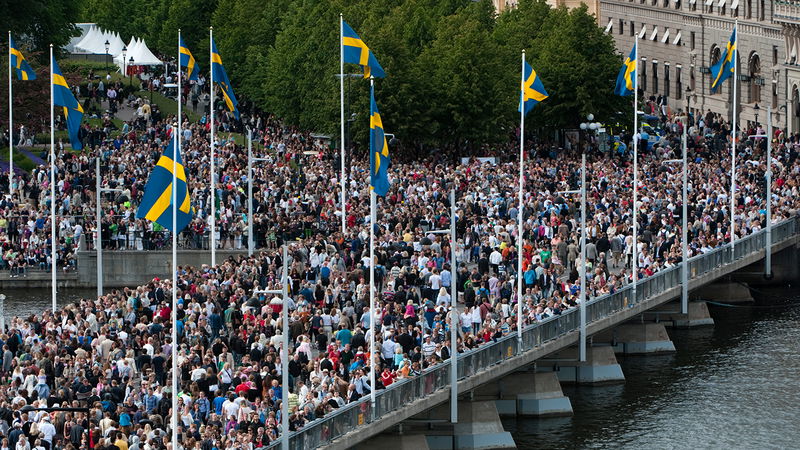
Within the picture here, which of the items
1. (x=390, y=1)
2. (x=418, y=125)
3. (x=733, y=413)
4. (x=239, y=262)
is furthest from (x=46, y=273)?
(x=390, y=1)

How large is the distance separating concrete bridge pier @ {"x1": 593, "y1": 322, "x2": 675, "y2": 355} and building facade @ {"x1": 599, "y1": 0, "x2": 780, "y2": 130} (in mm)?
36508

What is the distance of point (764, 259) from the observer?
308ft

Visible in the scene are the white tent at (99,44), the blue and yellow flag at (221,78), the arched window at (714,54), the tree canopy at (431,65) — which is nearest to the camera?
the blue and yellow flag at (221,78)

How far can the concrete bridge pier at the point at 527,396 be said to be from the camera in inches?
2886

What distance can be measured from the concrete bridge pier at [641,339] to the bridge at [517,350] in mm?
981

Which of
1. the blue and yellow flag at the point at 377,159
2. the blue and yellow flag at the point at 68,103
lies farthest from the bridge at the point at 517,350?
the blue and yellow flag at the point at 68,103

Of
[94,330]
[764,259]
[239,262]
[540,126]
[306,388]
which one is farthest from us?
[540,126]

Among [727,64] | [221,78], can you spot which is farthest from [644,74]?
[221,78]

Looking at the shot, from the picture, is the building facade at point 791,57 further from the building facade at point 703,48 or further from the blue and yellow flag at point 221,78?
the blue and yellow flag at point 221,78

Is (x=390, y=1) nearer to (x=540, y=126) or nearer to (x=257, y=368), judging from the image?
(x=540, y=126)

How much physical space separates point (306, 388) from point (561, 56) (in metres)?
63.1

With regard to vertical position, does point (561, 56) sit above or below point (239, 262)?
above

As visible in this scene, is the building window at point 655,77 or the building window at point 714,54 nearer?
the building window at point 714,54

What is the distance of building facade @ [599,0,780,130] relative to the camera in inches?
5108
